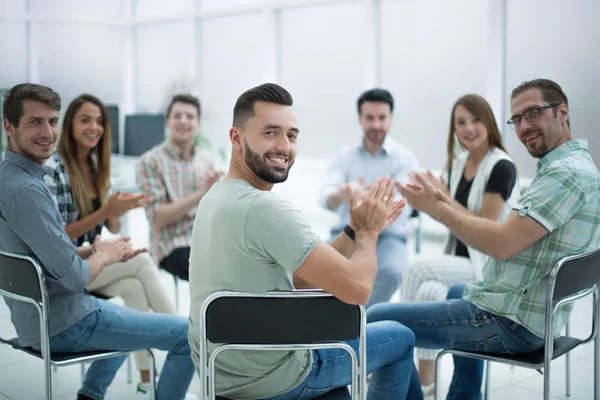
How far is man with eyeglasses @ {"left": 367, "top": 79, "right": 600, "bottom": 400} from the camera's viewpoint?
1975 mm

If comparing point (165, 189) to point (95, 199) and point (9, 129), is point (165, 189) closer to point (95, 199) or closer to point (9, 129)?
point (95, 199)

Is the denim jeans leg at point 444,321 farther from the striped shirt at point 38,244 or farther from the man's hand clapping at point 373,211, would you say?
the striped shirt at point 38,244

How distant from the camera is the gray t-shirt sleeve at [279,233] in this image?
1555 mm

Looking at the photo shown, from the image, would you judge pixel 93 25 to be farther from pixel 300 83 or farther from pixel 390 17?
pixel 390 17

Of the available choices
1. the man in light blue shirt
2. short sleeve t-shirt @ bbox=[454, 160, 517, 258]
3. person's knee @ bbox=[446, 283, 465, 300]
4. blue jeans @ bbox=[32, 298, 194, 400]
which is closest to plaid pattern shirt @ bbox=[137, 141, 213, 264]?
the man in light blue shirt

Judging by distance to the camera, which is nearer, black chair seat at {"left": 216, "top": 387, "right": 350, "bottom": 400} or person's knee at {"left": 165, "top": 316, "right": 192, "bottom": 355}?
black chair seat at {"left": 216, "top": 387, "right": 350, "bottom": 400}

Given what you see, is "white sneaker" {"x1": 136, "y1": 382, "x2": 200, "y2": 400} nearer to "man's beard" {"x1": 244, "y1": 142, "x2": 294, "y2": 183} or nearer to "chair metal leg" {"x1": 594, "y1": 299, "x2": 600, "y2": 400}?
"man's beard" {"x1": 244, "y1": 142, "x2": 294, "y2": 183}

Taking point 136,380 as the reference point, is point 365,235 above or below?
above

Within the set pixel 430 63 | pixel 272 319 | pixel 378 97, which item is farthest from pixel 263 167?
pixel 430 63

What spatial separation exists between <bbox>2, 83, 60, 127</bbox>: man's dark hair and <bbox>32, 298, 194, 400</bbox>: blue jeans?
662 mm

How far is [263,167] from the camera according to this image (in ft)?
5.79

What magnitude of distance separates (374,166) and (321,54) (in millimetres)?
3147

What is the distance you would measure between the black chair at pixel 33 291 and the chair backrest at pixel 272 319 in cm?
67

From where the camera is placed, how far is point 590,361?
3.12m
